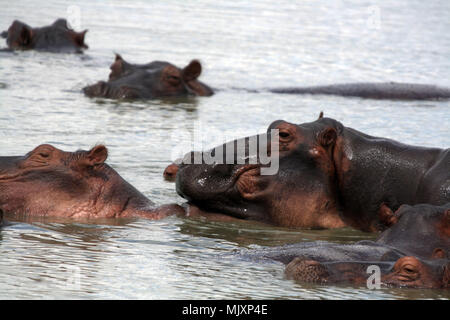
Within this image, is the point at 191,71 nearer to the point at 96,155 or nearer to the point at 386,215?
the point at 96,155

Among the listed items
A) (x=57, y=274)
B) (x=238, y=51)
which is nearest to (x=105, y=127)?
(x=57, y=274)

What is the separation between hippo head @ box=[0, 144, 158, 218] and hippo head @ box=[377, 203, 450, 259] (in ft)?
6.28

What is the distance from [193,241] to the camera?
666cm

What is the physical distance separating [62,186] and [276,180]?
1371 mm

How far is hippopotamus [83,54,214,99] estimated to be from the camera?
1316 cm

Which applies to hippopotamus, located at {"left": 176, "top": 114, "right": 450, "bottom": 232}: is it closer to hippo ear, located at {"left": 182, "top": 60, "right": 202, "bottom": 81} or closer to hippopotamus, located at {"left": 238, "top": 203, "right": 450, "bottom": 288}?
hippopotamus, located at {"left": 238, "top": 203, "right": 450, "bottom": 288}

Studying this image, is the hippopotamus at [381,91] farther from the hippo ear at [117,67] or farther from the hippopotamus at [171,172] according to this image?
the hippopotamus at [171,172]

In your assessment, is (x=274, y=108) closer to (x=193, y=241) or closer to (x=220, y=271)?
(x=193, y=241)

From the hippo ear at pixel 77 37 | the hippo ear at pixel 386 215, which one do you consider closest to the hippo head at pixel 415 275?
the hippo ear at pixel 386 215

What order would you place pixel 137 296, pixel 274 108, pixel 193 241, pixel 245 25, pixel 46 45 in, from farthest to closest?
1. pixel 245 25
2. pixel 46 45
3. pixel 274 108
4. pixel 193 241
5. pixel 137 296

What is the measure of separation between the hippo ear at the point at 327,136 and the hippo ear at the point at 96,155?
1.40 metres

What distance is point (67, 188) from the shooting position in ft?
22.9

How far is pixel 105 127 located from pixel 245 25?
12.0 metres

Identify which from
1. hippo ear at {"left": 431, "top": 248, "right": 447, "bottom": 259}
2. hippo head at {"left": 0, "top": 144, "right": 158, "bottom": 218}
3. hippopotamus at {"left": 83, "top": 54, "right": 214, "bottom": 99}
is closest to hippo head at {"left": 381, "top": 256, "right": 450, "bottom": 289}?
hippo ear at {"left": 431, "top": 248, "right": 447, "bottom": 259}
